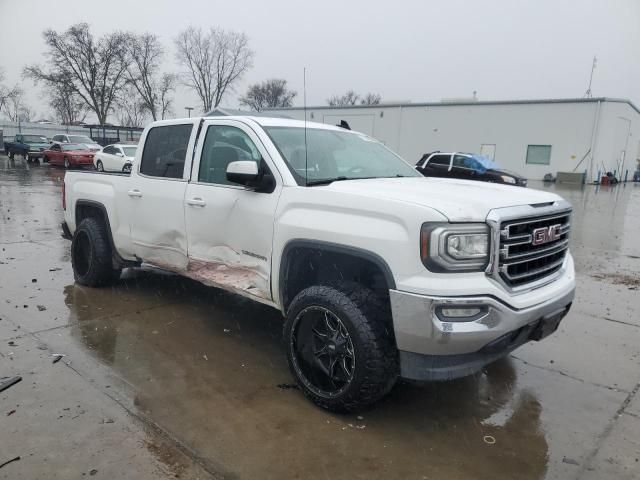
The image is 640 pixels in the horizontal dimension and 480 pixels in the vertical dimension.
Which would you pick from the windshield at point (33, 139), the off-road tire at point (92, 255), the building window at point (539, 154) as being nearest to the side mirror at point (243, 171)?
the off-road tire at point (92, 255)

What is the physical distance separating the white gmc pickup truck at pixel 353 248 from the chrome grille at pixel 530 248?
1 cm

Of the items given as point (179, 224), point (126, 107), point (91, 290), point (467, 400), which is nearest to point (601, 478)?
point (467, 400)

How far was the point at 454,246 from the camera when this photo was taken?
9.27 feet

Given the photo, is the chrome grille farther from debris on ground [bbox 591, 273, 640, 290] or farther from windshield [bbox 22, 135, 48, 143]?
windshield [bbox 22, 135, 48, 143]

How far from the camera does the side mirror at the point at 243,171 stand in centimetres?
358

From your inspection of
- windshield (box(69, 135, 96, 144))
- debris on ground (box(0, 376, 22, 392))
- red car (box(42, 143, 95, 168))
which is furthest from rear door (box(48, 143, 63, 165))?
debris on ground (box(0, 376, 22, 392))

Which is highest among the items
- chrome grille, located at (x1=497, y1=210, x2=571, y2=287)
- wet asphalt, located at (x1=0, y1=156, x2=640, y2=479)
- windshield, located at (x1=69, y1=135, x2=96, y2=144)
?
chrome grille, located at (x1=497, y1=210, x2=571, y2=287)

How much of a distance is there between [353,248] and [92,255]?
370cm

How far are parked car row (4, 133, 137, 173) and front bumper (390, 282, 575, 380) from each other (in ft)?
55.9

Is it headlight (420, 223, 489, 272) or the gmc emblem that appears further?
the gmc emblem

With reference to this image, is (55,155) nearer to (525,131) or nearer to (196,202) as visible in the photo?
(196,202)

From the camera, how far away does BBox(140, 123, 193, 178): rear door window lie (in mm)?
4672

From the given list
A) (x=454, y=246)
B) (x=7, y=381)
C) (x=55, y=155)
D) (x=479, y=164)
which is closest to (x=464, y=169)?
(x=479, y=164)

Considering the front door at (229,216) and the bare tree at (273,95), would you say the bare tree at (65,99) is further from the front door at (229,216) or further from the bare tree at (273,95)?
the front door at (229,216)
